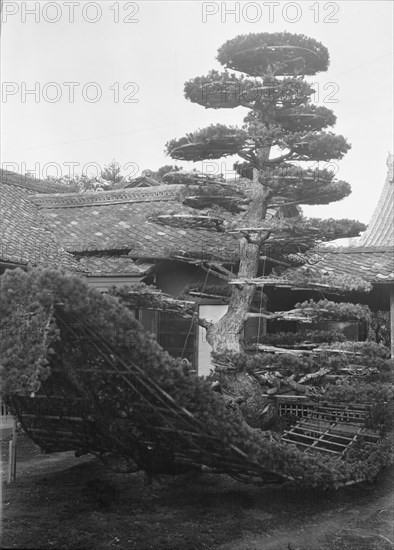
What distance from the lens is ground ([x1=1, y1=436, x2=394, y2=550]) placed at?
399cm

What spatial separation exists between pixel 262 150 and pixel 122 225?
368cm

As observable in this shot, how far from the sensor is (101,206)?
33.6 feet

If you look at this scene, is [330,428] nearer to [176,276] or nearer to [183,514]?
[183,514]

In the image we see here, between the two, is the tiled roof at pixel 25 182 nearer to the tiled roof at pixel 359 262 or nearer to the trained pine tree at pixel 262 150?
the tiled roof at pixel 359 262

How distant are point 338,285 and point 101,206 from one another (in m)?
5.61

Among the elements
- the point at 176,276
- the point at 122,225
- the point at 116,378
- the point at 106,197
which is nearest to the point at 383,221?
the point at 106,197

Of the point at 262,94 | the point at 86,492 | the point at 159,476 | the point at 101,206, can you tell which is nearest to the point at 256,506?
the point at 159,476

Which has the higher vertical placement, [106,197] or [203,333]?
[106,197]

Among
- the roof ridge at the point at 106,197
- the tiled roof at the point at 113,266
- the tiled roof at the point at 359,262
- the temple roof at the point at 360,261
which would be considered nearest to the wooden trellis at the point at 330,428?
the temple roof at the point at 360,261

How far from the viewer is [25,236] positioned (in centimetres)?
856

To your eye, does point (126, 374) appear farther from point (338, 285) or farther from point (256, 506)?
point (338, 285)

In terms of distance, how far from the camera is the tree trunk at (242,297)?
5.75m

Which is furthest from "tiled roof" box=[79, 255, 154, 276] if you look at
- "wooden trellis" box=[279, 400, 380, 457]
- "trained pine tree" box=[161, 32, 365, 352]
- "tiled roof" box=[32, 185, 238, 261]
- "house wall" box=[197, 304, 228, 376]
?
"wooden trellis" box=[279, 400, 380, 457]

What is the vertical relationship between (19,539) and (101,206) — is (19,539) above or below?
below
